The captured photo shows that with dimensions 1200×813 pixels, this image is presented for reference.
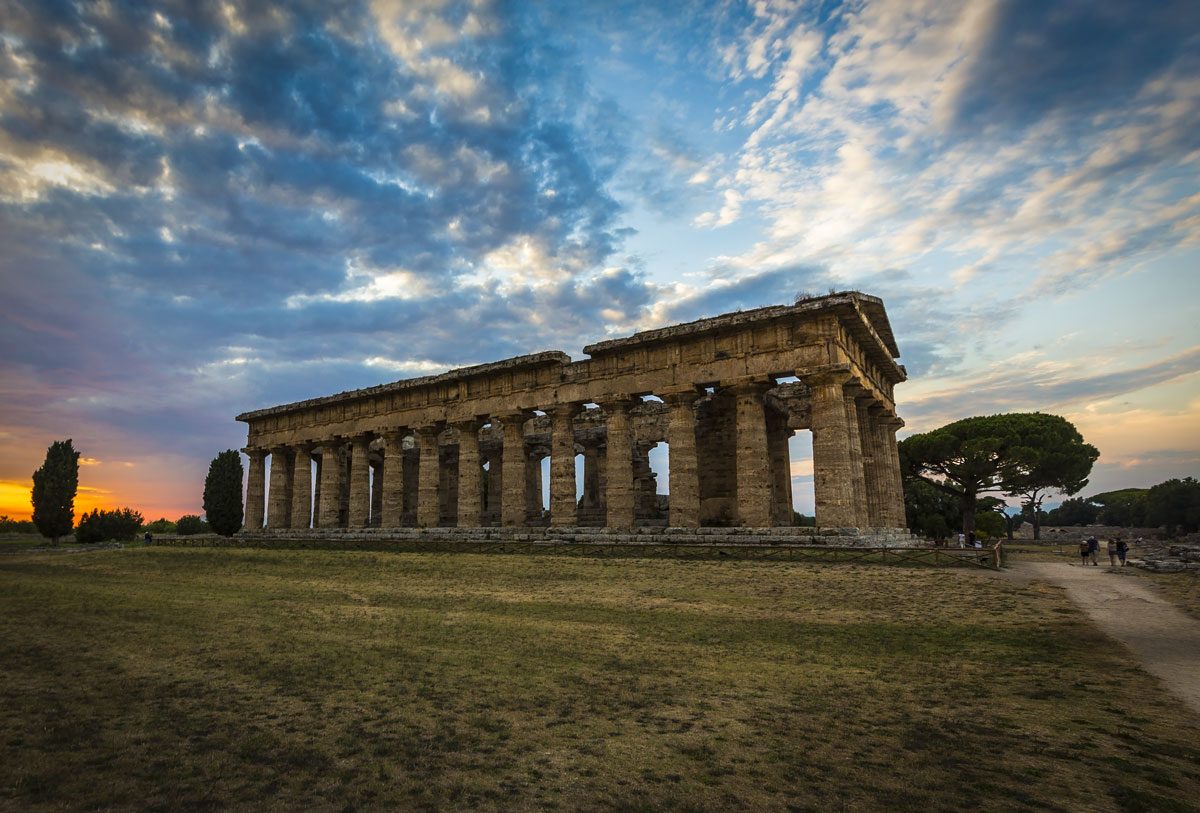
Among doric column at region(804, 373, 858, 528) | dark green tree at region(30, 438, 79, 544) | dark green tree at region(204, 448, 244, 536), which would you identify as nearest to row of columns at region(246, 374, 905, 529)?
doric column at region(804, 373, 858, 528)

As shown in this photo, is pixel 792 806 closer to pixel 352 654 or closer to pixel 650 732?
pixel 650 732

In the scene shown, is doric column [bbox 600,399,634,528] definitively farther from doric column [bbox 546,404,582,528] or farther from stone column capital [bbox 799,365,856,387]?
stone column capital [bbox 799,365,856,387]

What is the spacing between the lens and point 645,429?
34.1 metres

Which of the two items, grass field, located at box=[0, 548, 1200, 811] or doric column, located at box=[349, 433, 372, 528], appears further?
doric column, located at box=[349, 433, 372, 528]

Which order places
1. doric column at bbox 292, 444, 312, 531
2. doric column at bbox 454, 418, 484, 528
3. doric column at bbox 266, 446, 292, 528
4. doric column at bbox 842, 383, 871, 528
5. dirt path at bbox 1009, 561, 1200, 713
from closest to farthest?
dirt path at bbox 1009, 561, 1200, 713 < doric column at bbox 842, 383, 871, 528 < doric column at bbox 454, 418, 484, 528 < doric column at bbox 292, 444, 312, 531 < doric column at bbox 266, 446, 292, 528

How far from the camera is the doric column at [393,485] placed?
116 feet

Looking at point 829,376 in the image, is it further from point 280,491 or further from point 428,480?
point 280,491

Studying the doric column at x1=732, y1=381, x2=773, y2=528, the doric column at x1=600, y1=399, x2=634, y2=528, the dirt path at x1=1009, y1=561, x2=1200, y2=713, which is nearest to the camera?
the dirt path at x1=1009, y1=561, x2=1200, y2=713

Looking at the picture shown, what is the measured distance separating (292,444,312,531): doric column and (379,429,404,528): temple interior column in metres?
8.47

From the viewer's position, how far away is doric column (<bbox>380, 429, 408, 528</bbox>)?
116 feet

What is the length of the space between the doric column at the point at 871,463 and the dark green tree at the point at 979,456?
15881mm

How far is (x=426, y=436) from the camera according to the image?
116 feet

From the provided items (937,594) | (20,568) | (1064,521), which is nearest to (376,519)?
(20,568)

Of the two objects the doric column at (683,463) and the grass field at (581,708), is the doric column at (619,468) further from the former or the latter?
the grass field at (581,708)
